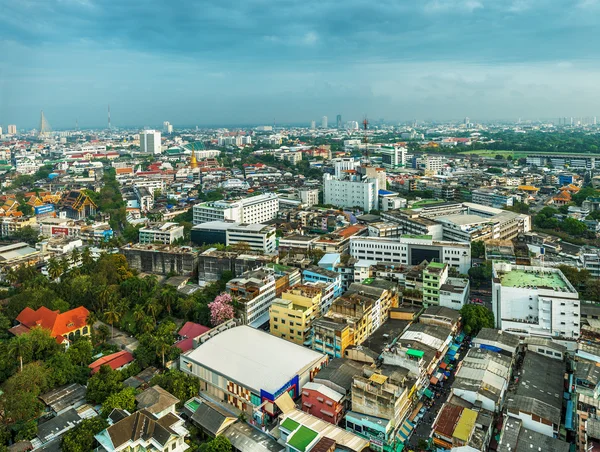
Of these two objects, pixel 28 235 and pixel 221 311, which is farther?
pixel 28 235

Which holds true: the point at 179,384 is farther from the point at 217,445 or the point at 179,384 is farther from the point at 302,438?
the point at 302,438

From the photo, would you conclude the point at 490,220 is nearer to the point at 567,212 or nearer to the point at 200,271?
the point at 567,212

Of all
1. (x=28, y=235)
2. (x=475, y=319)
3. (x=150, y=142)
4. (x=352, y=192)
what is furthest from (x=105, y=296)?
(x=150, y=142)

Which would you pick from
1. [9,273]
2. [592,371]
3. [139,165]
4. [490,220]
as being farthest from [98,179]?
[592,371]

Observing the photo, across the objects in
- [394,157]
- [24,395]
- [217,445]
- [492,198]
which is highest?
[394,157]

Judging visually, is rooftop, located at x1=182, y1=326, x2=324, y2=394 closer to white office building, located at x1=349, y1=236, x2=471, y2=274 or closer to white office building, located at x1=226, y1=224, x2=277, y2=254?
white office building, located at x1=349, y1=236, x2=471, y2=274

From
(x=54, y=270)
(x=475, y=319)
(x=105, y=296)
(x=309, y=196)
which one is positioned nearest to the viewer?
(x=475, y=319)

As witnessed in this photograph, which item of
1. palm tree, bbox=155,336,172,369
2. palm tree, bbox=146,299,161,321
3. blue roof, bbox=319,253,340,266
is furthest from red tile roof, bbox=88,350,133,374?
blue roof, bbox=319,253,340,266

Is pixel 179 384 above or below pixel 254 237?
below
